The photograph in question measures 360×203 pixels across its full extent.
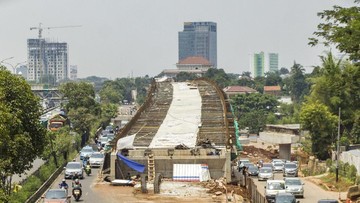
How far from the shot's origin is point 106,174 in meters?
59.5

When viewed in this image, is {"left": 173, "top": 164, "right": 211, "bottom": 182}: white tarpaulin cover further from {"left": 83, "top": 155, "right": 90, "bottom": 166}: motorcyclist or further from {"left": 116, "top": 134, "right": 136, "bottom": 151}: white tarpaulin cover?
{"left": 83, "top": 155, "right": 90, "bottom": 166}: motorcyclist

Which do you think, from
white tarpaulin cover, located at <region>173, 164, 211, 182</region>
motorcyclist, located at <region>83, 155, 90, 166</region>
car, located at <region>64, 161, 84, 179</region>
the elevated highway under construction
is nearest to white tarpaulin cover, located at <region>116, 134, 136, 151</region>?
the elevated highway under construction

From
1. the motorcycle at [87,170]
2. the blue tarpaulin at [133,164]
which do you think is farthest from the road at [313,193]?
the motorcycle at [87,170]

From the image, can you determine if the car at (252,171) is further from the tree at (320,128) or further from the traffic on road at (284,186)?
the tree at (320,128)

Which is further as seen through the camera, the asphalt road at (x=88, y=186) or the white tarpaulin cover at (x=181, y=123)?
the white tarpaulin cover at (x=181, y=123)

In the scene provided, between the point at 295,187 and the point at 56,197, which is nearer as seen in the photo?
the point at 56,197

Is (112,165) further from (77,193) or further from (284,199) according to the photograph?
(284,199)

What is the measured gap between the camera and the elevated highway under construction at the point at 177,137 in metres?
58.1

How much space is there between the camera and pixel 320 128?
77.1m

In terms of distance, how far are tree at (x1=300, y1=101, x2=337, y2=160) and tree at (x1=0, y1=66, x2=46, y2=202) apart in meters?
35.4

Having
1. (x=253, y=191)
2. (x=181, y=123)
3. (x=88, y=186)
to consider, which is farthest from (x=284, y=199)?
(x=181, y=123)

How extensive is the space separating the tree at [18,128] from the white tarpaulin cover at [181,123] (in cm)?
1877

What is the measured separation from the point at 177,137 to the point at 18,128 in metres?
25.8

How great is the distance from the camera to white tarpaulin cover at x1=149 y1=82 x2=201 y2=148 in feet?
213
